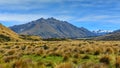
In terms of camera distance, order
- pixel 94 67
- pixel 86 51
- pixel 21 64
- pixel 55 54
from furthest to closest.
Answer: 1. pixel 86 51
2. pixel 55 54
3. pixel 21 64
4. pixel 94 67

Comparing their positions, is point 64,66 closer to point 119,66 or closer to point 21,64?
point 21,64

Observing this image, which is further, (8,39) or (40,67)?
(8,39)

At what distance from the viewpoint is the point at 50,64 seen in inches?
582

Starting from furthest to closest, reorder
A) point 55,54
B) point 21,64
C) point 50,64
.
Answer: point 55,54 → point 50,64 → point 21,64

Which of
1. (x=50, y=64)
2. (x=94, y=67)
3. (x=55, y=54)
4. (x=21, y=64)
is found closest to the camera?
(x=94, y=67)

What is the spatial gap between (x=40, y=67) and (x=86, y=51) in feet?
39.4

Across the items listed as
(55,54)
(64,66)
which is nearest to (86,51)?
(55,54)

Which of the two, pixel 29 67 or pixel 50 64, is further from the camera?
pixel 50 64

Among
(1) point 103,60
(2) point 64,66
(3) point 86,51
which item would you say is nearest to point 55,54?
(3) point 86,51

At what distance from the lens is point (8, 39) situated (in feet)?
296

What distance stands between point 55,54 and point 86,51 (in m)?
3.53

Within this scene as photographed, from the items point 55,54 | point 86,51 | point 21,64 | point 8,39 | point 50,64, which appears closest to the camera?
point 21,64

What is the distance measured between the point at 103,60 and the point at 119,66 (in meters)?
2.93

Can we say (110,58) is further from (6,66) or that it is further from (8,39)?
(8,39)
